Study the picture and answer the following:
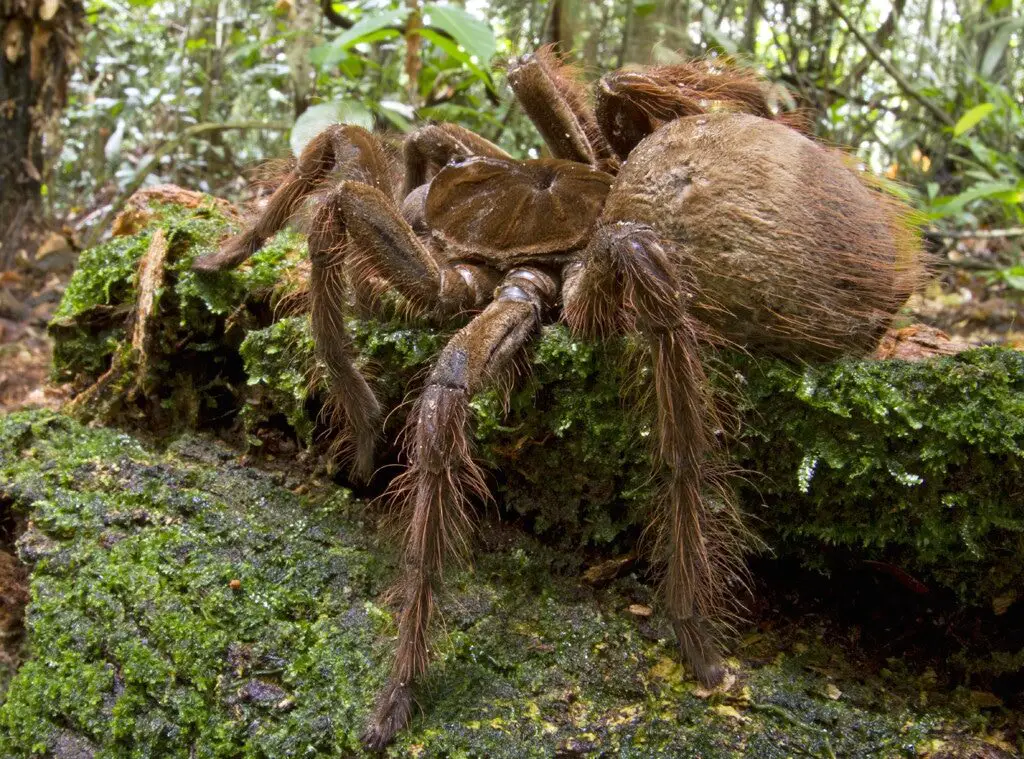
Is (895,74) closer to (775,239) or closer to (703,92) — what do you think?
(703,92)

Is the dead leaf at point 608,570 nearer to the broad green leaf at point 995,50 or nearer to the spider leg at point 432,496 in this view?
the spider leg at point 432,496

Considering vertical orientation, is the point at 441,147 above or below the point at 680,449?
above

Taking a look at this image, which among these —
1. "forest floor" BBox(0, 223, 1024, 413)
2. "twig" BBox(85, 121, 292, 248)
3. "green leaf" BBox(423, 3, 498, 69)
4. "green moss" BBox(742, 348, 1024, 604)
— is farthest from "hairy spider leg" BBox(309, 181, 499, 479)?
"twig" BBox(85, 121, 292, 248)

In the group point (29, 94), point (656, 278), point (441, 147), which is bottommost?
point (656, 278)

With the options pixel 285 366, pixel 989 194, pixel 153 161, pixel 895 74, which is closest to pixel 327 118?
Result: pixel 285 366

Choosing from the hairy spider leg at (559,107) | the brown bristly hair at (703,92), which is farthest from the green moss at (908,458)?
the hairy spider leg at (559,107)

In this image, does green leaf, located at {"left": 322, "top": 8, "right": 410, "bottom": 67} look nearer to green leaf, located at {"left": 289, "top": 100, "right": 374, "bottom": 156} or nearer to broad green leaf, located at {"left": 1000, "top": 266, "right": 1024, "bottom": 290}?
green leaf, located at {"left": 289, "top": 100, "right": 374, "bottom": 156}

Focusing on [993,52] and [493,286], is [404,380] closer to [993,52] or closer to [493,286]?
[493,286]
